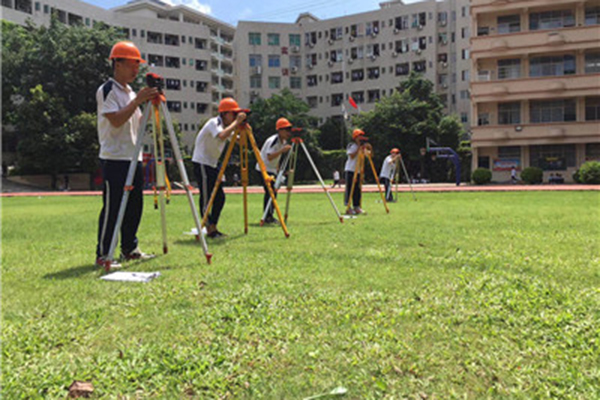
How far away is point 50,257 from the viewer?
5.56m

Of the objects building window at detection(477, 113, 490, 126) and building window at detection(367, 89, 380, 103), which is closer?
building window at detection(477, 113, 490, 126)

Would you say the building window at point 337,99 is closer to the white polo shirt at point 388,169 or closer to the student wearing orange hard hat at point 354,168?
the white polo shirt at point 388,169

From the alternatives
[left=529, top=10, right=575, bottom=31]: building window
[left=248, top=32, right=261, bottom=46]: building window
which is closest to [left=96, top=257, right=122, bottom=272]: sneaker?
[left=529, top=10, right=575, bottom=31]: building window

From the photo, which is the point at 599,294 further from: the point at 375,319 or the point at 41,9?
the point at 41,9

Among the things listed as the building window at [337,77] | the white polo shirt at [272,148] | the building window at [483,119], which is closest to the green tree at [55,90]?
the building window at [337,77]

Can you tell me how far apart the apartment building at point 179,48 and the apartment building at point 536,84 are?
36025 mm

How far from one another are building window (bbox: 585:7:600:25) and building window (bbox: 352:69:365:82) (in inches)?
1156

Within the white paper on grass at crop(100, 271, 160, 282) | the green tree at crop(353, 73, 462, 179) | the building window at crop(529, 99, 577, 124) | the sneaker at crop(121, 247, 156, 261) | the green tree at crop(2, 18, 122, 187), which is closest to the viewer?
the white paper on grass at crop(100, 271, 160, 282)

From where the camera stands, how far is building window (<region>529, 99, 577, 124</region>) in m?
38.1

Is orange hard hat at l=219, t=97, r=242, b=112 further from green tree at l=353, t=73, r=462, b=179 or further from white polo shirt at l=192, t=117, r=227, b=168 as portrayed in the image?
green tree at l=353, t=73, r=462, b=179

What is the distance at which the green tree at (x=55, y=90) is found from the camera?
3991 cm

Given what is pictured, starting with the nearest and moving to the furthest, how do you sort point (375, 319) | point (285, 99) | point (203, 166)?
point (375, 319) < point (203, 166) < point (285, 99)

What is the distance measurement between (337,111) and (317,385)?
64.0 metres

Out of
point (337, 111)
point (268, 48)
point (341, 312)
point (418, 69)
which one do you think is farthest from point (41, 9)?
point (341, 312)
